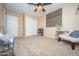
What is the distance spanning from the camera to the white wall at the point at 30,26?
2.34 m

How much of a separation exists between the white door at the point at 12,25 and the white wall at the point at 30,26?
19 centimetres

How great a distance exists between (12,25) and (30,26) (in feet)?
1.12

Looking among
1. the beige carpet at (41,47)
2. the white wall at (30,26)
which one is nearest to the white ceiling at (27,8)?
the white wall at (30,26)

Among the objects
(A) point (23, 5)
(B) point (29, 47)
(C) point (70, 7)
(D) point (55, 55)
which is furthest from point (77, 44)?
(A) point (23, 5)

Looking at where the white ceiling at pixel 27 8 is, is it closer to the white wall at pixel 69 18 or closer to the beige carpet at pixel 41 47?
the white wall at pixel 69 18

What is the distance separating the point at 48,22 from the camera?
2.40m

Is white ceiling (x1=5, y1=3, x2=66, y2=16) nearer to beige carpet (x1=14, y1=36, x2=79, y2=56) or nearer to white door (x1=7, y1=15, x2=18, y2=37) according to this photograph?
white door (x1=7, y1=15, x2=18, y2=37)

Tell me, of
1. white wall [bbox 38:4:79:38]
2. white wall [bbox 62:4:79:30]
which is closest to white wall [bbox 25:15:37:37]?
white wall [bbox 38:4:79:38]

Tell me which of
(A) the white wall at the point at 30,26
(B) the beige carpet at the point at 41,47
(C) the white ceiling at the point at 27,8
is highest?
(C) the white ceiling at the point at 27,8

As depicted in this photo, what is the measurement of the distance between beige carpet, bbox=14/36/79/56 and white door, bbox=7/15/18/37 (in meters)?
0.14

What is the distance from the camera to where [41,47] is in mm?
2240

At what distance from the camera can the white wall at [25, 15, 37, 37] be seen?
2344 millimetres

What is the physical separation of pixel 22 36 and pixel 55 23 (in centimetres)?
67

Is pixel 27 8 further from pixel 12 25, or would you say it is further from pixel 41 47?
pixel 41 47
